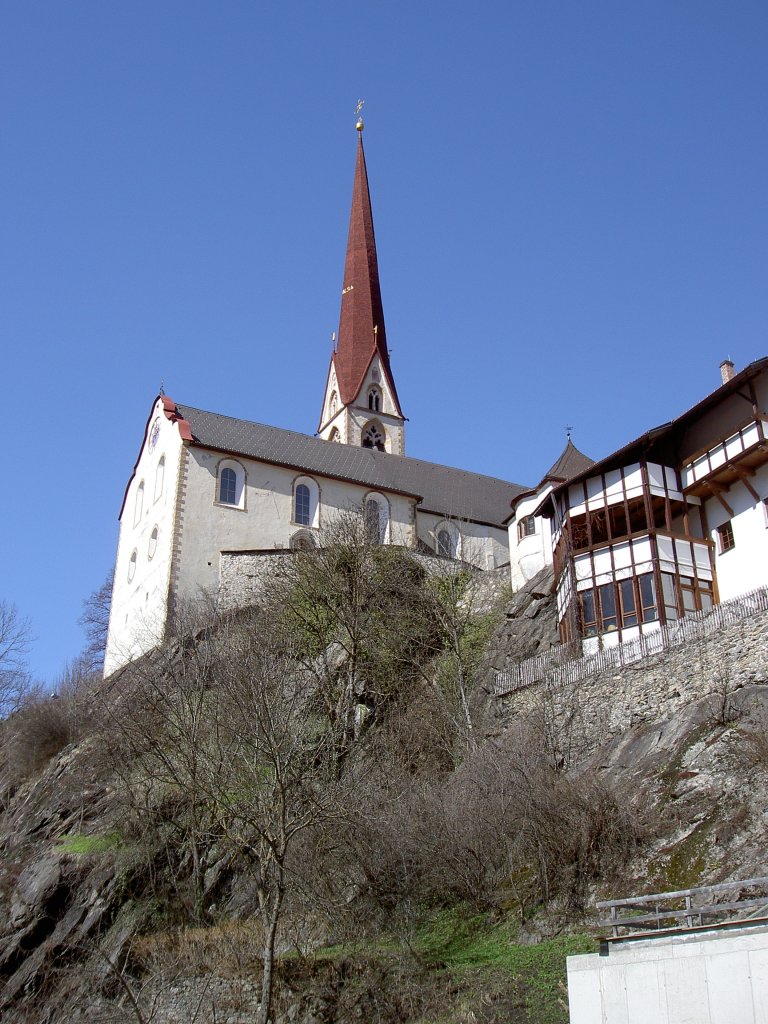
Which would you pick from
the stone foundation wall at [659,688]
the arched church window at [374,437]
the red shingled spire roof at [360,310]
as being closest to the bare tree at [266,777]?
the stone foundation wall at [659,688]

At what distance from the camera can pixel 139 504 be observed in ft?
153

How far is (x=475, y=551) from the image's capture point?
4784 cm

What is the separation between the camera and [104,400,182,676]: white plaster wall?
40688mm

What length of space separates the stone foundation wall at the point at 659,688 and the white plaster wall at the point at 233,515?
57.0 ft

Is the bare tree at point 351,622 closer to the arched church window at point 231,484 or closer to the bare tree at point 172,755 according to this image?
the bare tree at point 172,755

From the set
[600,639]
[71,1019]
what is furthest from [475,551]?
[71,1019]

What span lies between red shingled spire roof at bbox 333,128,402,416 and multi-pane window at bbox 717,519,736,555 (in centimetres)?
3823

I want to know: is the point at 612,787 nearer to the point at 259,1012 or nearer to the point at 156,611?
the point at 259,1012

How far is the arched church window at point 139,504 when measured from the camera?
4638 centimetres

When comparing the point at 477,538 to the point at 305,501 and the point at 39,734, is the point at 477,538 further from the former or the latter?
the point at 39,734

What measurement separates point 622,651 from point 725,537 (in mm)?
6624

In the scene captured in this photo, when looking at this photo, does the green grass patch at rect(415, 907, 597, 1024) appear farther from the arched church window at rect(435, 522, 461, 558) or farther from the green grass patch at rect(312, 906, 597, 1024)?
the arched church window at rect(435, 522, 461, 558)

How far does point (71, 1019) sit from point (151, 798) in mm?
6427

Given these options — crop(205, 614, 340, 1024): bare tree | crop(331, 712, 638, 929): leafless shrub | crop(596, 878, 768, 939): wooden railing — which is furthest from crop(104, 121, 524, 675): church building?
crop(596, 878, 768, 939): wooden railing
